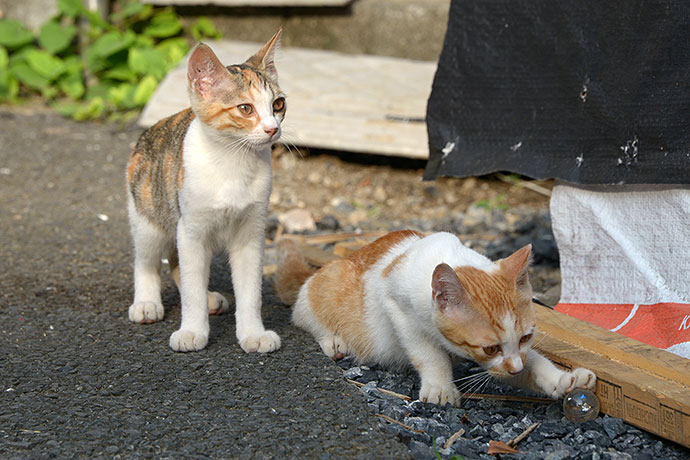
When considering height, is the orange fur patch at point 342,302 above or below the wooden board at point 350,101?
below

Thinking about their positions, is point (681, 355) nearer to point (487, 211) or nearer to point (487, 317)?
point (487, 317)

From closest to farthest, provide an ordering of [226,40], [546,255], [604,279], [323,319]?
[323,319] < [604,279] < [546,255] < [226,40]

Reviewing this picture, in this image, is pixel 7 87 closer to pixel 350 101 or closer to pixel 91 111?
pixel 91 111

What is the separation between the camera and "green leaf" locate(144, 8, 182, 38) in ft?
24.8

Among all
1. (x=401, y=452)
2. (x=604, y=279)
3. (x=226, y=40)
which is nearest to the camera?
(x=401, y=452)

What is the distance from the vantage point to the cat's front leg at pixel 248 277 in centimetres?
328

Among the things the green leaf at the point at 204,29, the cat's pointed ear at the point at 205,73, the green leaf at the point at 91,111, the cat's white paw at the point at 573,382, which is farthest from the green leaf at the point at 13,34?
the cat's white paw at the point at 573,382

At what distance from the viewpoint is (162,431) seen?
2.59 metres

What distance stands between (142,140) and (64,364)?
1.17 metres

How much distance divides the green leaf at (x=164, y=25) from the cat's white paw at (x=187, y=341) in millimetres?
5030

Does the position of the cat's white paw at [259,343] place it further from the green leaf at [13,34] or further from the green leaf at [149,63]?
the green leaf at [13,34]

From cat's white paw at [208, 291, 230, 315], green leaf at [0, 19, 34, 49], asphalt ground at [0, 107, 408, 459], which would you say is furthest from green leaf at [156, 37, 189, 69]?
cat's white paw at [208, 291, 230, 315]

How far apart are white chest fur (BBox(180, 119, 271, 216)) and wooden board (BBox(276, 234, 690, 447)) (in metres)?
1.32

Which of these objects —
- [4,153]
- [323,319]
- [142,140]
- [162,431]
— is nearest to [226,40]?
[4,153]
